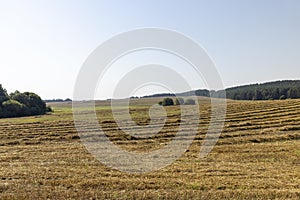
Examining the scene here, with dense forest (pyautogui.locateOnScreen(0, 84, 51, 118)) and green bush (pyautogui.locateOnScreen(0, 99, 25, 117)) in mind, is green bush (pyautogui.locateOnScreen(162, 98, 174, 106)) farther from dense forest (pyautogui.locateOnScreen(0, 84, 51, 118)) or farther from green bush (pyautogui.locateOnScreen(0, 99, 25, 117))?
green bush (pyautogui.locateOnScreen(0, 99, 25, 117))

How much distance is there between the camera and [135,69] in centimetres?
1260

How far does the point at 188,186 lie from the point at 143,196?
5.18ft

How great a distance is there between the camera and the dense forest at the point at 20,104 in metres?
62.0

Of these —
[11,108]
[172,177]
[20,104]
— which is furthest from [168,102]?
[172,177]

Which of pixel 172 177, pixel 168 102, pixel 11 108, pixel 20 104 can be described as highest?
pixel 20 104

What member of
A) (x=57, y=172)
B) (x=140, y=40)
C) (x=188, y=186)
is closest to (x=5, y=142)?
(x=57, y=172)

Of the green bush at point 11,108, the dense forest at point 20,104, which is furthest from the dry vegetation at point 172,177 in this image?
the dense forest at point 20,104

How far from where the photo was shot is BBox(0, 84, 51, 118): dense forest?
62.0m

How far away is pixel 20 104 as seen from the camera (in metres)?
64.9

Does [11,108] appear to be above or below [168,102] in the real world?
below

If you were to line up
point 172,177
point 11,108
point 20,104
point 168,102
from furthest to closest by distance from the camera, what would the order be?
point 168,102
point 20,104
point 11,108
point 172,177

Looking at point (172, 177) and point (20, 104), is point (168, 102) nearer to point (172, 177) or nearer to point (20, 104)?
point (20, 104)

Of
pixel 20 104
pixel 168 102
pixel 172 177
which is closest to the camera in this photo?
pixel 172 177

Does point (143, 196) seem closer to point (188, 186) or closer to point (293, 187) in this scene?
point (188, 186)
